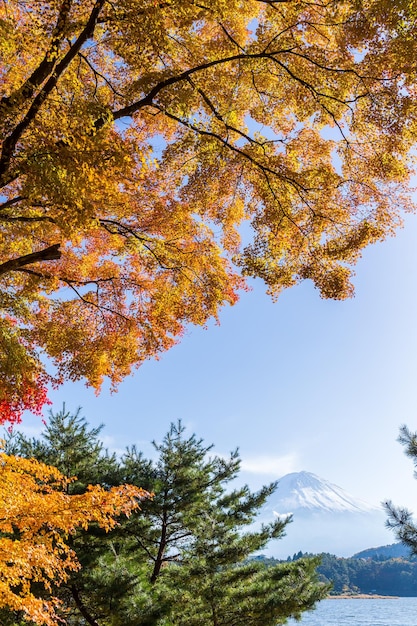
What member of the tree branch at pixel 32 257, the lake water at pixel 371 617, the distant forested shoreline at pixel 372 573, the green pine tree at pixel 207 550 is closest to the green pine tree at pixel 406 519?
the green pine tree at pixel 207 550

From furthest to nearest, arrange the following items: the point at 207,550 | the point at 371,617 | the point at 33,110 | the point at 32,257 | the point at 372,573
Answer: the point at 372,573 < the point at 371,617 < the point at 207,550 < the point at 32,257 < the point at 33,110

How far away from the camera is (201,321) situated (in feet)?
24.6

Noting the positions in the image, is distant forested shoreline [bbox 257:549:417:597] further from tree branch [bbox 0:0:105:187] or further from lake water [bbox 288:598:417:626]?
tree branch [bbox 0:0:105:187]

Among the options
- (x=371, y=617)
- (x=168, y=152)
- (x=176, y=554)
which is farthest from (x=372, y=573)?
Answer: (x=168, y=152)

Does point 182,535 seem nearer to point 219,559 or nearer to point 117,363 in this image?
point 219,559

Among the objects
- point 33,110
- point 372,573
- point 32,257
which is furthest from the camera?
point 372,573

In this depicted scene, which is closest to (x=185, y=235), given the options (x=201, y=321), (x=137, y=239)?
(x=137, y=239)

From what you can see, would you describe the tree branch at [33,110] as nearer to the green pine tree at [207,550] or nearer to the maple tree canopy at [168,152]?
the maple tree canopy at [168,152]

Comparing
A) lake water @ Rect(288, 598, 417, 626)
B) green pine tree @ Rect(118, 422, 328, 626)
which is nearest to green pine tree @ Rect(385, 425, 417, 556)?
green pine tree @ Rect(118, 422, 328, 626)

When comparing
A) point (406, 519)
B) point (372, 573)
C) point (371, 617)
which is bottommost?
point (371, 617)

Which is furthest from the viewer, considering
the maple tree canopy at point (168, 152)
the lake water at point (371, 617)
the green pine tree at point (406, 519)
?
the lake water at point (371, 617)

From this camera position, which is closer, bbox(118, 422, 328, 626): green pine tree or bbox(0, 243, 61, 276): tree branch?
bbox(0, 243, 61, 276): tree branch

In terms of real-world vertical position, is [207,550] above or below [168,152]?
below

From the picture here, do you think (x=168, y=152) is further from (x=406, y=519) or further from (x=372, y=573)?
(x=372, y=573)
